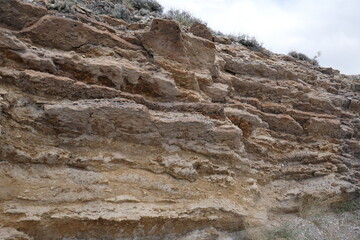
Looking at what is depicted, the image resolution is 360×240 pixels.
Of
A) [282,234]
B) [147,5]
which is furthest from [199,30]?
[282,234]

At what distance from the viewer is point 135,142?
4469mm

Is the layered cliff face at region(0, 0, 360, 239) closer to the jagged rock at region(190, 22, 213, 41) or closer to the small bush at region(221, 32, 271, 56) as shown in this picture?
the jagged rock at region(190, 22, 213, 41)

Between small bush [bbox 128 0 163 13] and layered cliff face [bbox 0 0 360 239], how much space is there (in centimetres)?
213

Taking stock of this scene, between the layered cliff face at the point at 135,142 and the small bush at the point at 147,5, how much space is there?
7.00 feet

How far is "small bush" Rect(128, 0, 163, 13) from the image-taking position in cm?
790

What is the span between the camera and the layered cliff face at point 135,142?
3705 mm

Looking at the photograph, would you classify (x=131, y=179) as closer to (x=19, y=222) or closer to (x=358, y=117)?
(x=19, y=222)

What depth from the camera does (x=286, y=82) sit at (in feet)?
25.5

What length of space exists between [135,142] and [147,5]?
5074 mm

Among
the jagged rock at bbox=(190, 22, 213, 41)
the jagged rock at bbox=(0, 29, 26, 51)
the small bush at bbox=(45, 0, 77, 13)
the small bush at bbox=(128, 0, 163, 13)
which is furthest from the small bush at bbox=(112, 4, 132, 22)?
the jagged rock at bbox=(0, 29, 26, 51)

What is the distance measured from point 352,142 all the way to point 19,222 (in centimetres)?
741

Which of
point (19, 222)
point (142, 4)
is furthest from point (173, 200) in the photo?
point (142, 4)

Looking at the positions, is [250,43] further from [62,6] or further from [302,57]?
[62,6]

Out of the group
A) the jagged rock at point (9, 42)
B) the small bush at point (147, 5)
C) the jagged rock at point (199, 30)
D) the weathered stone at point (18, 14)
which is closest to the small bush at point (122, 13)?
the small bush at point (147, 5)
